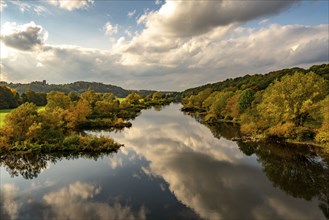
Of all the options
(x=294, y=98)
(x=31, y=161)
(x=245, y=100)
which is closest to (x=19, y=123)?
(x=31, y=161)

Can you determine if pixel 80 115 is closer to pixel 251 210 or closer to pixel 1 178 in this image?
pixel 1 178

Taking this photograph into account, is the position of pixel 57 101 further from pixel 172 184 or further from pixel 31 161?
pixel 172 184

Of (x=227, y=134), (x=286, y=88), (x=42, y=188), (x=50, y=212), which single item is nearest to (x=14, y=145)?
(x=42, y=188)

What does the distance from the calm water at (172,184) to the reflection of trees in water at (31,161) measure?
Result: 0.15 m

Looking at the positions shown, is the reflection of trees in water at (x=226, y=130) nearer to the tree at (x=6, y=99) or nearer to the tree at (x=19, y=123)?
the tree at (x=19, y=123)

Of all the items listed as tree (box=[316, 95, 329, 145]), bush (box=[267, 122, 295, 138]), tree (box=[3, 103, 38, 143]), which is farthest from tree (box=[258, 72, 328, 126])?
tree (box=[3, 103, 38, 143])

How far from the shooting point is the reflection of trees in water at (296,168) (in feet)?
99.2

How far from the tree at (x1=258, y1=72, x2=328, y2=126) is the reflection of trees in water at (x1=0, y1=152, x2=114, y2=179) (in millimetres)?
34113

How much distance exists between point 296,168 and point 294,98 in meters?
20.8

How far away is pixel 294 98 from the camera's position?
177 feet

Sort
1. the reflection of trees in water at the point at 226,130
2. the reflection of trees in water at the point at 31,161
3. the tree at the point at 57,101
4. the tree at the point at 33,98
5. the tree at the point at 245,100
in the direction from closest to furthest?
the reflection of trees in water at the point at 31,161 → the reflection of trees in water at the point at 226,130 → the tree at the point at 245,100 → the tree at the point at 57,101 → the tree at the point at 33,98

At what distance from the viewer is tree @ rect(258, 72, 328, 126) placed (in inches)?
2083

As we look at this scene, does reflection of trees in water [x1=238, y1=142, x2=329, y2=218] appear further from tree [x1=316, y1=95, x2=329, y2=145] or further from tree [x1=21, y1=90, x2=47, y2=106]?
tree [x1=21, y1=90, x2=47, y2=106]

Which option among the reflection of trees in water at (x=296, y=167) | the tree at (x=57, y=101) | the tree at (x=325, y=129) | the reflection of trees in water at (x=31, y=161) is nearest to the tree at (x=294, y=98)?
the tree at (x=325, y=129)
